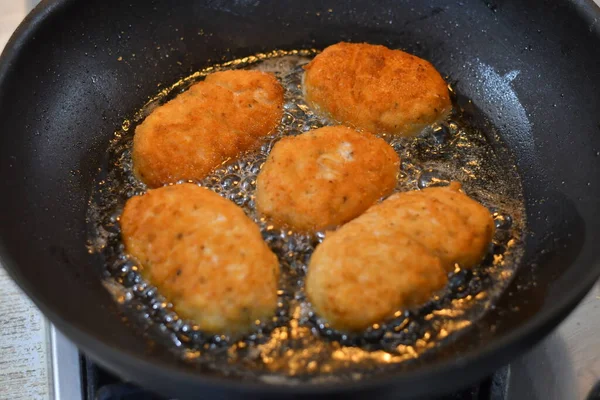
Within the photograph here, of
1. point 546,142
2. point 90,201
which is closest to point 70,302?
point 90,201

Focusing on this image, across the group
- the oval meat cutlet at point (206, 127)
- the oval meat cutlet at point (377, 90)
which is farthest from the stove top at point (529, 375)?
the oval meat cutlet at point (377, 90)

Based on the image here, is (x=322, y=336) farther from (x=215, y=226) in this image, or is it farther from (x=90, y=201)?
(x=90, y=201)

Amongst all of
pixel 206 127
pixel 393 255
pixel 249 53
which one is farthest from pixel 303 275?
pixel 249 53

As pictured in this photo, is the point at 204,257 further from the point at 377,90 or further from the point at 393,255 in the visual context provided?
the point at 377,90

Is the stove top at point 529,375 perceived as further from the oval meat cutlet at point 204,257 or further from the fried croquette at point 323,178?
the fried croquette at point 323,178

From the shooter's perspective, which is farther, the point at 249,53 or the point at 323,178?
the point at 249,53
